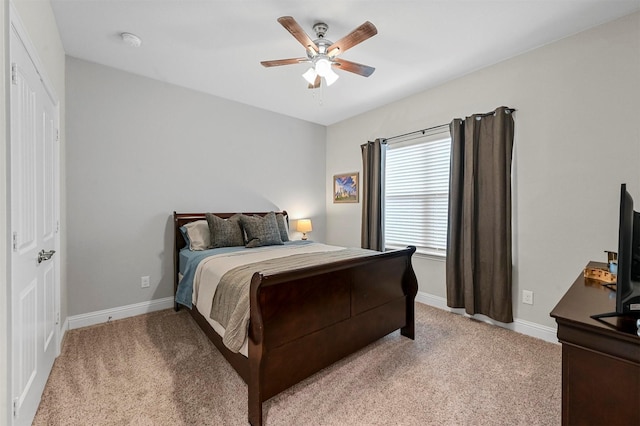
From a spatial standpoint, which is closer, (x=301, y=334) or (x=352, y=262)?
(x=301, y=334)

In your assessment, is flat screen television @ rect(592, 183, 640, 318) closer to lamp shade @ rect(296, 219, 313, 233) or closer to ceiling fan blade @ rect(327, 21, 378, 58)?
ceiling fan blade @ rect(327, 21, 378, 58)

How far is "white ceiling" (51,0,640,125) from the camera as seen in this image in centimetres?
205

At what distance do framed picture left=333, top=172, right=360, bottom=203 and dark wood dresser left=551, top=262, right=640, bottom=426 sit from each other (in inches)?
134

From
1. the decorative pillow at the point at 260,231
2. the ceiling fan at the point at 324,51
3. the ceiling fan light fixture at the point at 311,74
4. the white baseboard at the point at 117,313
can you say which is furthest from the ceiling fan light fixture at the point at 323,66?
the white baseboard at the point at 117,313

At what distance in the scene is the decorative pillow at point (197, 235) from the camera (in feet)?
10.1

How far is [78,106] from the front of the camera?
9.02 feet

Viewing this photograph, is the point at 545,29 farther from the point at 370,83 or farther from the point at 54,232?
the point at 54,232

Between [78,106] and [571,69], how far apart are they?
451 cm

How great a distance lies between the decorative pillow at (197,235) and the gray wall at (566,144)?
317 cm

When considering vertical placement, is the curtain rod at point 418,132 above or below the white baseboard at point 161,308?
above

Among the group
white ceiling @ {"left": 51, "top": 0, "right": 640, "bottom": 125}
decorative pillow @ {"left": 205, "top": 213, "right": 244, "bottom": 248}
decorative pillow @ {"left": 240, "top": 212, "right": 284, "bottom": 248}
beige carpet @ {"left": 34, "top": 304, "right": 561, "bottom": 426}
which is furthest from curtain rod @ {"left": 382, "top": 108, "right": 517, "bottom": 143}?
decorative pillow @ {"left": 205, "top": 213, "right": 244, "bottom": 248}

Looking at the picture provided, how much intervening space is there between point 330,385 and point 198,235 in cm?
210

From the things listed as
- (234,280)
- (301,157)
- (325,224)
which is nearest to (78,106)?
(234,280)

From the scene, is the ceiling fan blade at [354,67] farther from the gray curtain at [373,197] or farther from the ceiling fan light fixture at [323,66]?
the gray curtain at [373,197]
